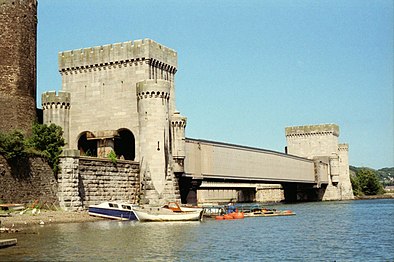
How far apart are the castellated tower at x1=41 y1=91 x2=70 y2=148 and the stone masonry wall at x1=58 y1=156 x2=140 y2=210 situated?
11.2 meters

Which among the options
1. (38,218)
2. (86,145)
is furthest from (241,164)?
(38,218)

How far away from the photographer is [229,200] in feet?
522

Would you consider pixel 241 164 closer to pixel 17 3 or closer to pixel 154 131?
pixel 154 131

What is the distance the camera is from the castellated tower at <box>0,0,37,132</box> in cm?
5953

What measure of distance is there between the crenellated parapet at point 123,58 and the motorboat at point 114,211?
1819 cm

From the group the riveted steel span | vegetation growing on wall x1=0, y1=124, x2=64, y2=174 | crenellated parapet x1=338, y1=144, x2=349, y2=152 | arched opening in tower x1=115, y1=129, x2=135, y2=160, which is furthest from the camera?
crenellated parapet x1=338, y1=144, x2=349, y2=152

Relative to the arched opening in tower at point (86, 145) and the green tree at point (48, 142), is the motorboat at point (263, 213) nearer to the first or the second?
the arched opening in tower at point (86, 145)

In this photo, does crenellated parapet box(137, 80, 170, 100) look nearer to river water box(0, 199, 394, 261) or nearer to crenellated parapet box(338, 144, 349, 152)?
river water box(0, 199, 394, 261)

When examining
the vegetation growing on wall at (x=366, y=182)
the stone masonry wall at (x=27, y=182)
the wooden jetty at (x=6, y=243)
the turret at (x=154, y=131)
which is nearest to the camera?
the wooden jetty at (x=6, y=243)

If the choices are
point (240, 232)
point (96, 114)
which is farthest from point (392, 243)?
point (96, 114)

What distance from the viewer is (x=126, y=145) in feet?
232

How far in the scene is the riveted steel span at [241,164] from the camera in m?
73.4

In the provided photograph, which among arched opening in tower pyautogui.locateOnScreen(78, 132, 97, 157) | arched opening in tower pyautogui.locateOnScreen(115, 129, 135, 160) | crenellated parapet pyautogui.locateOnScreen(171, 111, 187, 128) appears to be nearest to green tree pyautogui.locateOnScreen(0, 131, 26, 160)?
arched opening in tower pyautogui.locateOnScreen(115, 129, 135, 160)

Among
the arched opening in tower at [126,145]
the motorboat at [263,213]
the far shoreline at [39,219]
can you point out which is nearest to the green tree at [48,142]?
the far shoreline at [39,219]
